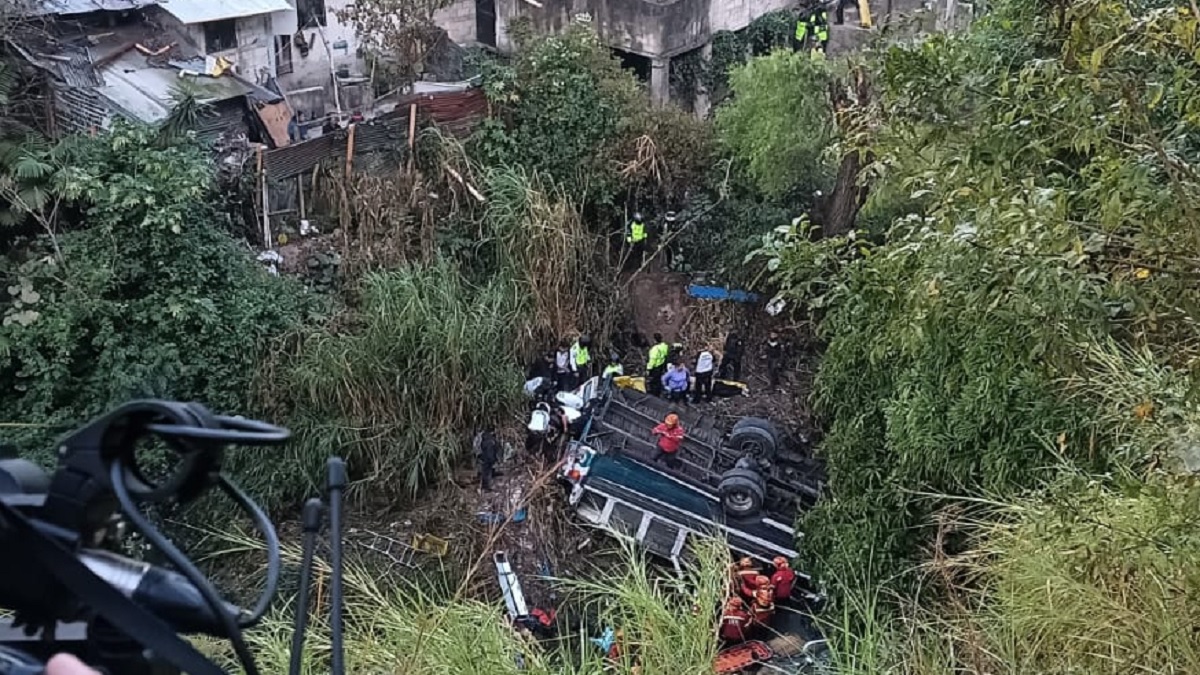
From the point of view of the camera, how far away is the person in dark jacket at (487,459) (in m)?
9.16

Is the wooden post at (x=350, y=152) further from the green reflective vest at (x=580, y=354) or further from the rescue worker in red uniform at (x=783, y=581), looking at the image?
the rescue worker in red uniform at (x=783, y=581)

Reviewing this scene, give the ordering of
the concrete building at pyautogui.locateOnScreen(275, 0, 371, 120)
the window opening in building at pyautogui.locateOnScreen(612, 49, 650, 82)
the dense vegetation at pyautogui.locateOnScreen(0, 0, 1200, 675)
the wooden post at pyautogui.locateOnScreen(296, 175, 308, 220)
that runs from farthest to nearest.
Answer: the window opening in building at pyautogui.locateOnScreen(612, 49, 650, 82) → the concrete building at pyautogui.locateOnScreen(275, 0, 371, 120) → the wooden post at pyautogui.locateOnScreen(296, 175, 308, 220) → the dense vegetation at pyautogui.locateOnScreen(0, 0, 1200, 675)

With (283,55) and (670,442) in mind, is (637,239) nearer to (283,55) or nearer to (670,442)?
(670,442)

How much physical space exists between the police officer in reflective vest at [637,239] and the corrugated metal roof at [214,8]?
482 cm

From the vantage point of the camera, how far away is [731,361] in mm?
10648

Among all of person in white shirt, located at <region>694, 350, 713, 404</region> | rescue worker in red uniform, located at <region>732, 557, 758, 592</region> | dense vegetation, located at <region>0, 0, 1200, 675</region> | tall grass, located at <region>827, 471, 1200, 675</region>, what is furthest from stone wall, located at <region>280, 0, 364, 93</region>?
tall grass, located at <region>827, 471, 1200, 675</region>

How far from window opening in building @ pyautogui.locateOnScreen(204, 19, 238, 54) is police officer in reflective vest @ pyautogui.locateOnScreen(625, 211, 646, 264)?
505 centimetres

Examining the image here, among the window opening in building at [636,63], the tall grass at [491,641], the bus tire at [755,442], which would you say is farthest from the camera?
the window opening in building at [636,63]

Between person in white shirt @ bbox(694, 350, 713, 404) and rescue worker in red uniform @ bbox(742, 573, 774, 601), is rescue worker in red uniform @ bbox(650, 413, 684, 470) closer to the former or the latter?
person in white shirt @ bbox(694, 350, 713, 404)

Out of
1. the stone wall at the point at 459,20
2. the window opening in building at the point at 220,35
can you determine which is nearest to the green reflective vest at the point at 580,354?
the stone wall at the point at 459,20

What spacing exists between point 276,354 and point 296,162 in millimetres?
2367

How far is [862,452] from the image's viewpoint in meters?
7.42

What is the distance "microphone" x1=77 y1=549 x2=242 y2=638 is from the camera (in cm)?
111

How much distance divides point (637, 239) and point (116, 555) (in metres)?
10.1
